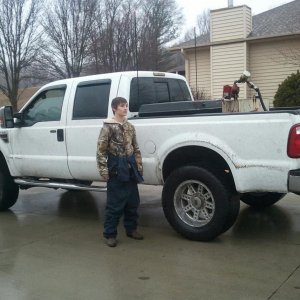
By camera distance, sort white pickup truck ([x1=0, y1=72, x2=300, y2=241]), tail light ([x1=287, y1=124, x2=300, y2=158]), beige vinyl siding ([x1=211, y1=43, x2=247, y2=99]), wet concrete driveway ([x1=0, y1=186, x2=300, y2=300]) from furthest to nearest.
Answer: beige vinyl siding ([x1=211, y1=43, x2=247, y2=99]) < white pickup truck ([x1=0, y1=72, x2=300, y2=241]) < tail light ([x1=287, y1=124, x2=300, y2=158]) < wet concrete driveway ([x1=0, y1=186, x2=300, y2=300])

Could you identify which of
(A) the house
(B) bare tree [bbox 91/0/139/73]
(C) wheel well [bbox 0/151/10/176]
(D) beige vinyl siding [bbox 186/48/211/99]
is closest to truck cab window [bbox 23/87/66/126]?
(C) wheel well [bbox 0/151/10/176]

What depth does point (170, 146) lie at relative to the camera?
5.45 metres

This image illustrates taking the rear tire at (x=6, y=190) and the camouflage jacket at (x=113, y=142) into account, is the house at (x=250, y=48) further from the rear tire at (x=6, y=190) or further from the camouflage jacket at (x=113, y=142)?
the camouflage jacket at (x=113, y=142)

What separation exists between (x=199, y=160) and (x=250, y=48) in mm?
13345

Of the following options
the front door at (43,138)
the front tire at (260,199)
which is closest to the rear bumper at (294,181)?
the front tire at (260,199)

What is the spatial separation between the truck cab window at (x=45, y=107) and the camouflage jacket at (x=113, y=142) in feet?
5.35

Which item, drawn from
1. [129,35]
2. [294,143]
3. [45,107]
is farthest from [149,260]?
[129,35]

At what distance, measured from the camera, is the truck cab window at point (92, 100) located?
6.30 meters

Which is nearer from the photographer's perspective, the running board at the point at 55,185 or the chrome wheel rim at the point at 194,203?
the chrome wheel rim at the point at 194,203

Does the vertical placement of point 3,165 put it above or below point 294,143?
below

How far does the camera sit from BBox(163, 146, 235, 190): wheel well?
17.4 ft

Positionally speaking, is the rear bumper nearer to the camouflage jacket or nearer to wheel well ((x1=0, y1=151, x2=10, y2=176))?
the camouflage jacket

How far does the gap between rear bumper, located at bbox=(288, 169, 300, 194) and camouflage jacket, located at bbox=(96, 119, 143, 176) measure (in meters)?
1.71

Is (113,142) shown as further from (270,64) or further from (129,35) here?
(129,35)
